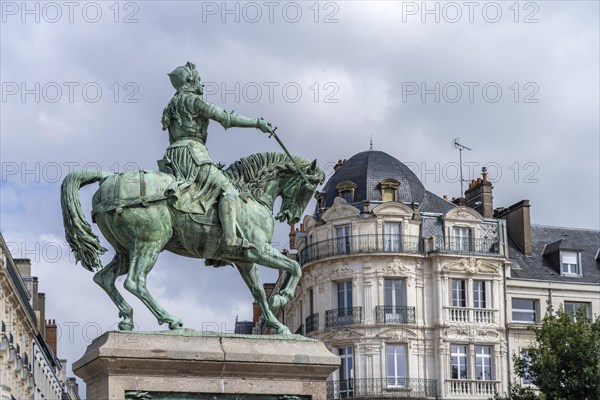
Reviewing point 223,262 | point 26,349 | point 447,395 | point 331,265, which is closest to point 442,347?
point 447,395

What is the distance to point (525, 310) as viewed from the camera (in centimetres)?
6147

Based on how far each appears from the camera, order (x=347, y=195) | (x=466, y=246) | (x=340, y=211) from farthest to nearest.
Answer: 1. (x=347, y=195)
2. (x=466, y=246)
3. (x=340, y=211)

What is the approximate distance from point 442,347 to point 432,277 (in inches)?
127

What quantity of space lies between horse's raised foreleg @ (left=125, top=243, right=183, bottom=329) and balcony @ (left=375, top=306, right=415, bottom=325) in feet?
139

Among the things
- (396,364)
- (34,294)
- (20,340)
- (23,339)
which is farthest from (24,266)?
(396,364)

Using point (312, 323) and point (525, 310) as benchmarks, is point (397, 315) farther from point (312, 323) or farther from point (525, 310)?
point (525, 310)

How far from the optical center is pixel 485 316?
59938 millimetres

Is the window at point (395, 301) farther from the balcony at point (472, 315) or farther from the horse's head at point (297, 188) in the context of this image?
the horse's head at point (297, 188)

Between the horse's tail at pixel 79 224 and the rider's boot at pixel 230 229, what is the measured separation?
1543mm

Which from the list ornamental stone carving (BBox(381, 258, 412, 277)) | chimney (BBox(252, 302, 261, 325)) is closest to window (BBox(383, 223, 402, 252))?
ornamental stone carving (BBox(381, 258, 412, 277))

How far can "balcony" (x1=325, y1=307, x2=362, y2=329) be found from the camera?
58625mm

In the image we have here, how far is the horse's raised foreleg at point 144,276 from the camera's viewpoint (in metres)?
16.6

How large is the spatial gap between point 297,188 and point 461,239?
4344cm

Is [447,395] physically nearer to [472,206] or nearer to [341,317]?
[341,317]
